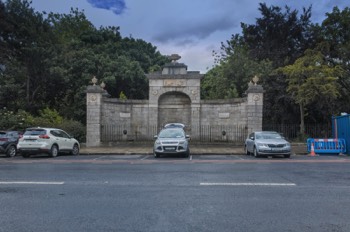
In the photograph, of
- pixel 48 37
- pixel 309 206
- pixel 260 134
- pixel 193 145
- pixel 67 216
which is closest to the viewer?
pixel 67 216

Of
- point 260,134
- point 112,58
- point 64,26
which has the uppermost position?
point 64,26

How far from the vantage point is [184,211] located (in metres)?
6.45

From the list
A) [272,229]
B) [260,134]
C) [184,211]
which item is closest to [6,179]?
[184,211]

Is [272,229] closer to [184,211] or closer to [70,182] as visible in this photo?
[184,211]

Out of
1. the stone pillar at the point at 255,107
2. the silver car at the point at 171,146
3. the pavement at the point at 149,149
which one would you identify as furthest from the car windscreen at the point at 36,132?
the stone pillar at the point at 255,107

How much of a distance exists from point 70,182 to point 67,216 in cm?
385

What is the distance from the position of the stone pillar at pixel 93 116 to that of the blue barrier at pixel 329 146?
14283 millimetres

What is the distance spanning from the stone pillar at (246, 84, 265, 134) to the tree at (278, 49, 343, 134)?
307cm

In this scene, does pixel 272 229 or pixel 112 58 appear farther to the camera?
pixel 112 58

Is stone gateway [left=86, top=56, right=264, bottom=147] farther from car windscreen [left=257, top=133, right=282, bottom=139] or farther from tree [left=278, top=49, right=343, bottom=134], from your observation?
car windscreen [left=257, top=133, right=282, bottom=139]

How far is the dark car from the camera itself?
1907 cm

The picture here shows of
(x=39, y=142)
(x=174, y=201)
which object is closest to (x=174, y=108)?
(x=39, y=142)

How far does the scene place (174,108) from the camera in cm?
2931

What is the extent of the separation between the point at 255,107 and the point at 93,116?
11.5 meters
